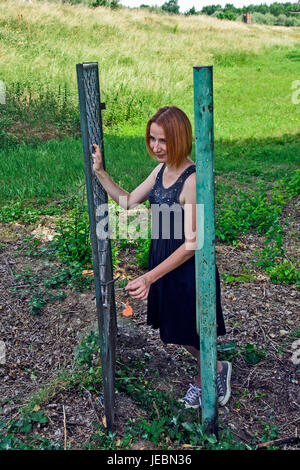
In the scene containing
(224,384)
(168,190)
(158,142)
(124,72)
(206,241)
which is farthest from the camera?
(124,72)

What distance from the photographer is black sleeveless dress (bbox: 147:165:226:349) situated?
2627 millimetres

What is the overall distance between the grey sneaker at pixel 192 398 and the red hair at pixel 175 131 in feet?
4.72

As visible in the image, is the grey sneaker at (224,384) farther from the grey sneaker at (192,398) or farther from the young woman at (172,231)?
the grey sneaker at (192,398)

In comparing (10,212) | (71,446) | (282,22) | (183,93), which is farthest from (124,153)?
(282,22)

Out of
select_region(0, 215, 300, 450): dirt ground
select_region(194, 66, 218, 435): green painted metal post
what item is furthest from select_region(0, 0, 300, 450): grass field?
select_region(194, 66, 218, 435): green painted metal post

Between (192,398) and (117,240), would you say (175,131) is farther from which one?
(117,240)

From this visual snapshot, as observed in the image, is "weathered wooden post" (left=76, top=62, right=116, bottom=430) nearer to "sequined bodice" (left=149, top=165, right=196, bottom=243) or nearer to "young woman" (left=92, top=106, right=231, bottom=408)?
"young woman" (left=92, top=106, right=231, bottom=408)

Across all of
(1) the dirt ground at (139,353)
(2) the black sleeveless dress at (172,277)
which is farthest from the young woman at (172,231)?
(1) the dirt ground at (139,353)

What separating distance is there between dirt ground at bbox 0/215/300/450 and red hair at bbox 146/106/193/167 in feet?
4.99

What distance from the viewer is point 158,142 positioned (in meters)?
2.42

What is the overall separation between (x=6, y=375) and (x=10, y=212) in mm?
2889

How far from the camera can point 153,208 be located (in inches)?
106

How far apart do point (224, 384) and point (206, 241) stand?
1.22m

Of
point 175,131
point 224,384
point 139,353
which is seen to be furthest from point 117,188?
point 224,384
